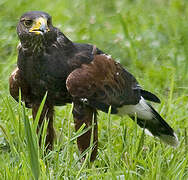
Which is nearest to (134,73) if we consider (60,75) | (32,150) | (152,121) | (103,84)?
(152,121)

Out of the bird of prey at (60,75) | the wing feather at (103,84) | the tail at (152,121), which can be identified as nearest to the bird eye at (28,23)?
the bird of prey at (60,75)

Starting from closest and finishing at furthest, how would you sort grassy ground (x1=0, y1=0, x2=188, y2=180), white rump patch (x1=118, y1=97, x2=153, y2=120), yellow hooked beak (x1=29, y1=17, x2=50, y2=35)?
grassy ground (x1=0, y1=0, x2=188, y2=180) < yellow hooked beak (x1=29, y1=17, x2=50, y2=35) < white rump patch (x1=118, y1=97, x2=153, y2=120)

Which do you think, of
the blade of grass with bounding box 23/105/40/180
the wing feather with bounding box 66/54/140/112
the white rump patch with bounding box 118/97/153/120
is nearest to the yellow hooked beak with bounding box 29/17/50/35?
the wing feather with bounding box 66/54/140/112

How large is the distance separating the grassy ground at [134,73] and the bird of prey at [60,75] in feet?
0.64

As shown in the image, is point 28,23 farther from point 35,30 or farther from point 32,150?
point 32,150

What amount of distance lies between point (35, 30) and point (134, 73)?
9.18 feet

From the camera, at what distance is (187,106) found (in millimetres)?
6977

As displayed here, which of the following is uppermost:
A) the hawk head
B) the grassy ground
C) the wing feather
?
the hawk head

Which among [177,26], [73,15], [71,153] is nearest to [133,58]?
[177,26]

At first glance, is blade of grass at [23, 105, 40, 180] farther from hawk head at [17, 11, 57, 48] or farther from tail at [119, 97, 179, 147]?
tail at [119, 97, 179, 147]

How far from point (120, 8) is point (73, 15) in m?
0.94

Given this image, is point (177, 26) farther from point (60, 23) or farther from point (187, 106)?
point (187, 106)

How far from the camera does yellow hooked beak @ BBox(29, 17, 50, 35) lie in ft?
17.3

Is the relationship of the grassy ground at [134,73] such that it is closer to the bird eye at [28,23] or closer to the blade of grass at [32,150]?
the blade of grass at [32,150]
